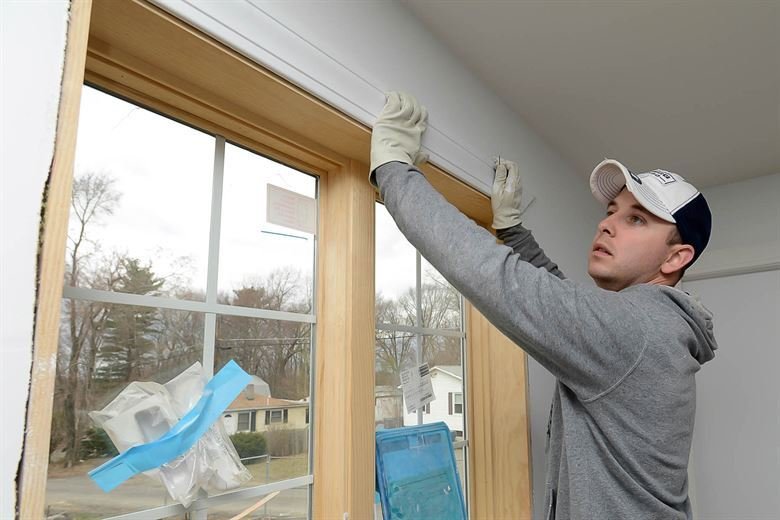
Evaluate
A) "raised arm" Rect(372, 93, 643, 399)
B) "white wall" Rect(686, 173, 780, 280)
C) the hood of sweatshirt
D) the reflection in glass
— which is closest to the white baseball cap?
the hood of sweatshirt

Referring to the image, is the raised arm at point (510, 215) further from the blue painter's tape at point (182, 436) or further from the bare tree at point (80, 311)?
the bare tree at point (80, 311)

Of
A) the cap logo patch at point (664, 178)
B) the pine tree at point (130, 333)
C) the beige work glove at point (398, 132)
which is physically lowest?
the pine tree at point (130, 333)

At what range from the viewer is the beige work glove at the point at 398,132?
1017 millimetres

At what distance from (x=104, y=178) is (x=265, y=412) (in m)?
0.53

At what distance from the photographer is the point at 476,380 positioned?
1764 mm

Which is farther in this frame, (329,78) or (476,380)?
(476,380)

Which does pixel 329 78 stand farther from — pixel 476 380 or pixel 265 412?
pixel 476 380

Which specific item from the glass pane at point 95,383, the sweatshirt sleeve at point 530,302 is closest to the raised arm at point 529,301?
the sweatshirt sleeve at point 530,302

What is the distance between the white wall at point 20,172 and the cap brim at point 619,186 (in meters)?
1.01

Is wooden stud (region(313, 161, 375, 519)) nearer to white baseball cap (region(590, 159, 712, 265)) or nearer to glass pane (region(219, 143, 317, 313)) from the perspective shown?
glass pane (region(219, 143, 317, 313))

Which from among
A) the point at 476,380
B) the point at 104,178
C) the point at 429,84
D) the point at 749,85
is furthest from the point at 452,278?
the point at 749,85

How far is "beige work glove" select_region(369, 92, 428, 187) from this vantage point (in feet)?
3.34

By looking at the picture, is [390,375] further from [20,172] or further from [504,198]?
[20,172]

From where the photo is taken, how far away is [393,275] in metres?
1.47
